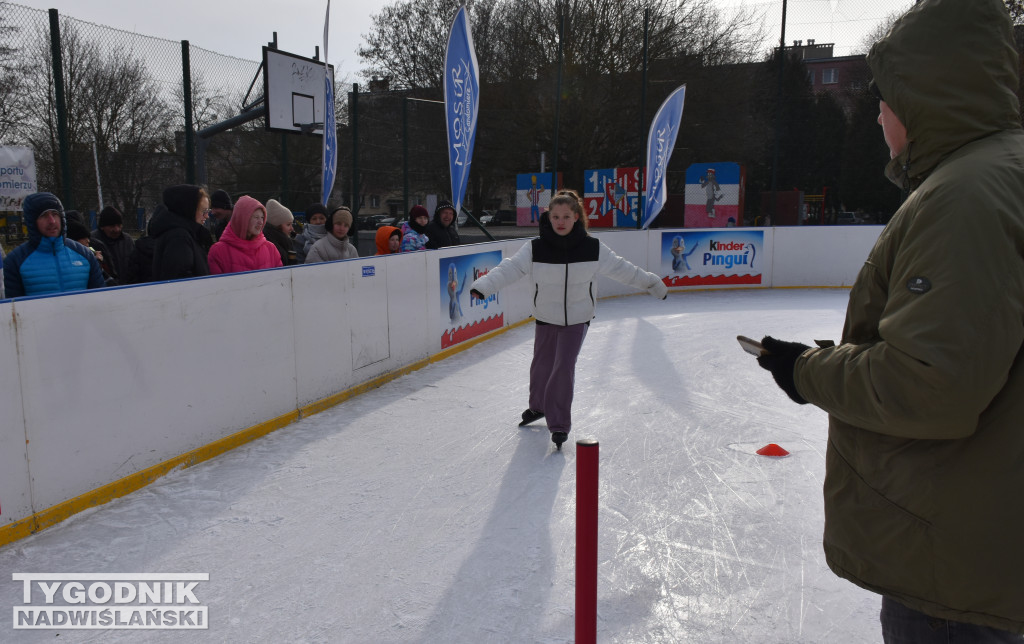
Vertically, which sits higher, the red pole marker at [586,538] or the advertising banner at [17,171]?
the advertising banner at [17,171]

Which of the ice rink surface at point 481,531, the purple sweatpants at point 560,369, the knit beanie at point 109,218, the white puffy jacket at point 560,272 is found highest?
the knit beanie at point 109,218

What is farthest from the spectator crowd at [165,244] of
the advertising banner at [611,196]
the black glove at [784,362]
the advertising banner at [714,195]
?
the advertising banner at [611,196]

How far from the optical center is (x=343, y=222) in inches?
256

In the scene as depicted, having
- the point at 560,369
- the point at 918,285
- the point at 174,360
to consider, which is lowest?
the point at 560,369

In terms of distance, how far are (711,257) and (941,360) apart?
12.3m

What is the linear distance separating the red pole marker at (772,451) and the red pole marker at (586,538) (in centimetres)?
302

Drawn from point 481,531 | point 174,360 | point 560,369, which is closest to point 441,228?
point 560,369

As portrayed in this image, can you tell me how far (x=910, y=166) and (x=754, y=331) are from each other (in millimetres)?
7967

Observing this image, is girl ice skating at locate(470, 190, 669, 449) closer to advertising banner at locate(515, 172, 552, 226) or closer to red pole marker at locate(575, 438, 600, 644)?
red pole marker at locate(575, 438, 600, 644)

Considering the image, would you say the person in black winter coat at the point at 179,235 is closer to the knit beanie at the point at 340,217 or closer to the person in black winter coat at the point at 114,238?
the person in black winter coat at the point at 114,238

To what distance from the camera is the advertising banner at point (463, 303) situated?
25.3ft

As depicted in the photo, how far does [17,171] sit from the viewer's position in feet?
21.6

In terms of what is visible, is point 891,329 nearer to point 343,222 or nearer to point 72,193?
point 343,222

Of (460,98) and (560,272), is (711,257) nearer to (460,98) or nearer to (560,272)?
(460,98)
